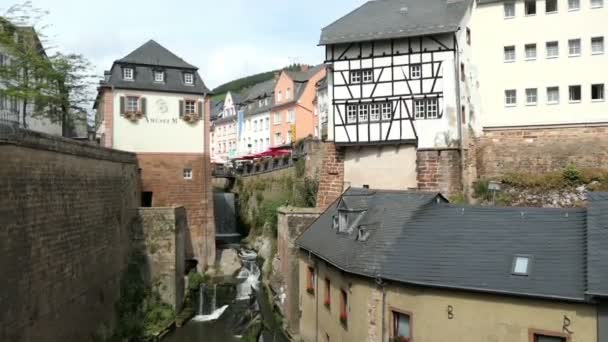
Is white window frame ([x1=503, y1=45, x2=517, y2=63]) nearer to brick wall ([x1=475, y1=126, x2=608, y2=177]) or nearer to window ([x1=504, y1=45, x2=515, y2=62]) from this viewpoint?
window ([x1=504, y1=45, x2=515, y2=62])

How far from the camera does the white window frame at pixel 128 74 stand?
1104 inches

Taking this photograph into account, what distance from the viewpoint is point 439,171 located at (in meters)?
23.1

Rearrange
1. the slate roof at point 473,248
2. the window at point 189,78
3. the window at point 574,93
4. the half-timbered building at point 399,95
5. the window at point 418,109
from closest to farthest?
the slate roof at point 473,248
the half-timbered building at point 399,95
the window at point 418,109
the window at point 574,93
the window at point 189,78

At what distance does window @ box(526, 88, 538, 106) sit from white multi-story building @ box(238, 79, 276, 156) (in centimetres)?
2985

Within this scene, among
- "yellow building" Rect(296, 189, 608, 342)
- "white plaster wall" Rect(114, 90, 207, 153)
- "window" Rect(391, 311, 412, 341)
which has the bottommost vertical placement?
"window" Rect(391, 311, 412, 341)

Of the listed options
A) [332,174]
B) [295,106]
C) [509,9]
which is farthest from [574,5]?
[295,106]

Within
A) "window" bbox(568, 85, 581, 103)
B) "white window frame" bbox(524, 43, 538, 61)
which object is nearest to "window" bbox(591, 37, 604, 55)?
"window" bbox(568, 85, 581, 103)

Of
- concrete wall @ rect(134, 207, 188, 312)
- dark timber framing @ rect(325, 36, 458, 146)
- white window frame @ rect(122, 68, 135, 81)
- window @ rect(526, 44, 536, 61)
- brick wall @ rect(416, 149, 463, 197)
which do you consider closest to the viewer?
concrete wall @ rect(134, 207, 188, 312)

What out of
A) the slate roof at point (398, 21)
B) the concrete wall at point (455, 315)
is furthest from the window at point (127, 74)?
the concrete wall at point (455, 315)

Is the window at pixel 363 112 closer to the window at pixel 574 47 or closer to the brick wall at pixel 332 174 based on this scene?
the brick wall at pixel 332 174

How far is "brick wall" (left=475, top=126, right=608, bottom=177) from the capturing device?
2370 centimetres

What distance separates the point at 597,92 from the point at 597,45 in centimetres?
191

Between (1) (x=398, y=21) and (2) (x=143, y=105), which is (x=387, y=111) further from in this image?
(2) (x=143, y=105)

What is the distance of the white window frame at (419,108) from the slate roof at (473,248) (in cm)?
963
